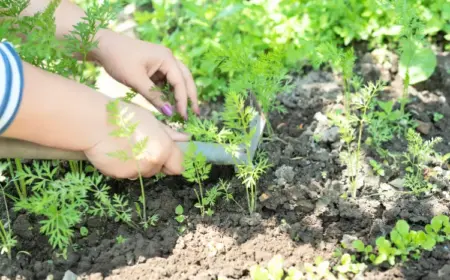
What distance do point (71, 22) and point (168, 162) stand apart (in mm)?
681

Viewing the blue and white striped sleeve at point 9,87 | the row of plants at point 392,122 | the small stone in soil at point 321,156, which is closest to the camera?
the blue and white striped sleeve at point 9,87

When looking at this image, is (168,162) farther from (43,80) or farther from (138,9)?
(138,9)

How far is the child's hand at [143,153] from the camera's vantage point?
206 cm

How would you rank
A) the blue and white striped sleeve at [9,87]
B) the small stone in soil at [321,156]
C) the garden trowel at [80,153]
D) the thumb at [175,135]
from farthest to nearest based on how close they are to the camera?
1. the small stone in soil at [321,156]
2. the thumb at [175,135]
3. the garden trowel at [80,153]
4. the blue and white striped sleeve at [9,87]

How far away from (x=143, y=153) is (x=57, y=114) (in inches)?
11.2

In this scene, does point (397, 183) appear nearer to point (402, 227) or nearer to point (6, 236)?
point (402, 227)

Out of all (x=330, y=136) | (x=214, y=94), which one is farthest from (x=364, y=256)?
(x=214, y=94)

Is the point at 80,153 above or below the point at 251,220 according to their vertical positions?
above

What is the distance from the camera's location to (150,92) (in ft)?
7.78

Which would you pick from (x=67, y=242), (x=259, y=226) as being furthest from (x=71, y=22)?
(x=259, y=226)

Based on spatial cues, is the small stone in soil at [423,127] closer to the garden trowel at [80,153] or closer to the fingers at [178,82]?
the garden trowel at [80,153]

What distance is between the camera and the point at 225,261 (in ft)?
6.75

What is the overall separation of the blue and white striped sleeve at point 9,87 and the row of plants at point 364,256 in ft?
2.69

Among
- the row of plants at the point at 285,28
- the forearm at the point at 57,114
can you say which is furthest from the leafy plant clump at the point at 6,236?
the row of plants at the point at 285,28
